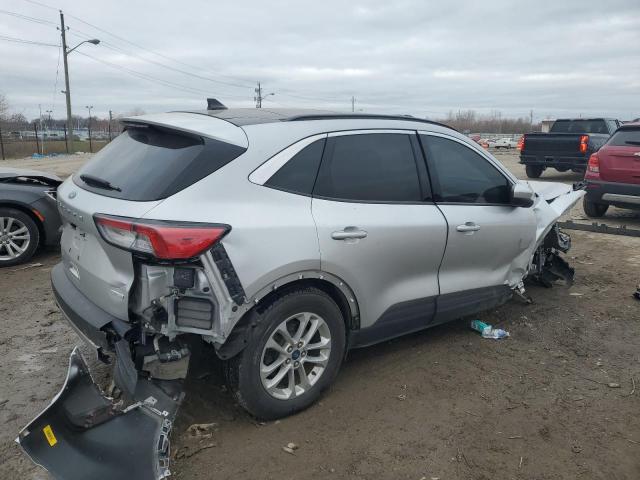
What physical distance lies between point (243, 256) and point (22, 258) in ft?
15.4

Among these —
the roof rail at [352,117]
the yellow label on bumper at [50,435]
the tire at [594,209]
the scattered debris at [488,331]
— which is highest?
the roof rail at [352,117]

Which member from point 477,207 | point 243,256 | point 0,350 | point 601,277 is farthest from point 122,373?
point 601,277

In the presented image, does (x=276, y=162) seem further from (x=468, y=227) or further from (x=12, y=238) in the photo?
(x=12, y=238)

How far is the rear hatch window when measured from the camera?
2.87m

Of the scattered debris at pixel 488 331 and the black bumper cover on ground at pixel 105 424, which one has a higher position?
the black bumper cover on ground at pixel 105 424

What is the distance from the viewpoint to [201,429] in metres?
3.15

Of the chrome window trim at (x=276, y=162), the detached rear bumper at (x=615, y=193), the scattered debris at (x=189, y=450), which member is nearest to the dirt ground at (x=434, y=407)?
the scattered debris at (x=189, y=450)

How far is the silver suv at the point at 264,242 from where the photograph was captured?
9.13 ft

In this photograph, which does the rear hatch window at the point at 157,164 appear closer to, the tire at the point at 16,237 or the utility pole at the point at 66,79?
the tire at the point at 16,237

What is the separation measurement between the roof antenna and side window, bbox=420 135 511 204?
1500mm

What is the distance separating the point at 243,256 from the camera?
9.21ft

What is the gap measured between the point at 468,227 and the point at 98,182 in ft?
8.36

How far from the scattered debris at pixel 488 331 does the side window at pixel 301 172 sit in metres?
2.22

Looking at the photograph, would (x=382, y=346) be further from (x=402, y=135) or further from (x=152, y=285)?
(x=152, y=285)
